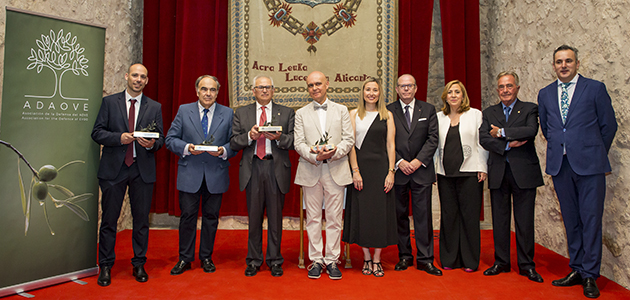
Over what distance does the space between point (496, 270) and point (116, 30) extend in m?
5.10

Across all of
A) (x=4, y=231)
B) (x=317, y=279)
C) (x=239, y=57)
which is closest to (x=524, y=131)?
(x=317, y=279)

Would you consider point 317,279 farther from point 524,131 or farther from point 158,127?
point 524,131

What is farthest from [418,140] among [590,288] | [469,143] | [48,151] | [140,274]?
[48,151]

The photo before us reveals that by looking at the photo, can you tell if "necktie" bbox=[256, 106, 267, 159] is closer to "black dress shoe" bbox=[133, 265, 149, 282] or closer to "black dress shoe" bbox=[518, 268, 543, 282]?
"black dress shoe" bbox=[133, 265, 149, 282]

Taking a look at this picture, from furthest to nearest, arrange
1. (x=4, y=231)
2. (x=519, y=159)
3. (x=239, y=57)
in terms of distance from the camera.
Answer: (x=239, y=57)
(x=519, y=159)
(x=4, y=231)

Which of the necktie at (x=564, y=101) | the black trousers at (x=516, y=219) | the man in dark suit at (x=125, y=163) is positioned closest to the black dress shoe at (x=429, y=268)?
the black trousers at (x=516, y=219)

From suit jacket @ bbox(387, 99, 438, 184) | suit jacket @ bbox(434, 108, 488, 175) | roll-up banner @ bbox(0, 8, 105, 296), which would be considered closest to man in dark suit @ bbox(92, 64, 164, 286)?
roll-up banner @ bbox(0, 8, 105, 296)

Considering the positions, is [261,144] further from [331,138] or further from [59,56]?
[59,56]

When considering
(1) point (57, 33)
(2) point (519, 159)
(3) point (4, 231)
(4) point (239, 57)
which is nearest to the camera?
(3) point (4, 231)

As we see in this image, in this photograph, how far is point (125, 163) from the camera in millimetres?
3062

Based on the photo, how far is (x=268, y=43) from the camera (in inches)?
195

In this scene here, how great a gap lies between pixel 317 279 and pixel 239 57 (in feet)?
10.2

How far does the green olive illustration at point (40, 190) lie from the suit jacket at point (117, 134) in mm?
366

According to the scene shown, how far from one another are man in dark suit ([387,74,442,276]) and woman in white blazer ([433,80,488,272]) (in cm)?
14
